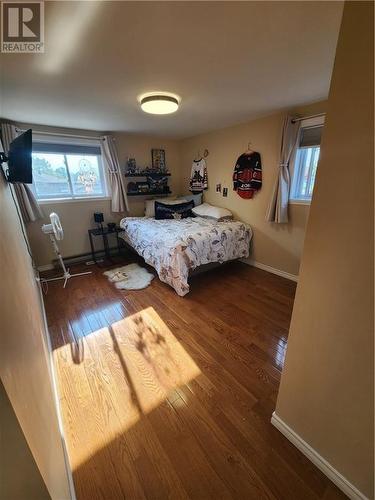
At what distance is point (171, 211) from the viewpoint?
12.9ft

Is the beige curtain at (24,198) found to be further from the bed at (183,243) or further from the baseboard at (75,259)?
the bed at (183,243)

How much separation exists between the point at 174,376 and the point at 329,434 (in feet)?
3.20

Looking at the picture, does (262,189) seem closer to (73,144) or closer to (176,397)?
(176,397)

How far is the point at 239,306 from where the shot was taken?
8.11ft

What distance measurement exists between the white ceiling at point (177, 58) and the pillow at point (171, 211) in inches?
63.5

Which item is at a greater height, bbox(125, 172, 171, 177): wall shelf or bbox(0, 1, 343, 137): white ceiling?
bbox(0, 1, 343, 137): white ceiling

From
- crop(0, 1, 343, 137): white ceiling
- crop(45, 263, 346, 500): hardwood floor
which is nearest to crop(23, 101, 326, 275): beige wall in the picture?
crop(0, 1, 343, 137): white ceiling

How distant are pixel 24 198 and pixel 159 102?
2.34 m

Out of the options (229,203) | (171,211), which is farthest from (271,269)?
(171,211)

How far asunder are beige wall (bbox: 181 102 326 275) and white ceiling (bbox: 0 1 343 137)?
0.47 m

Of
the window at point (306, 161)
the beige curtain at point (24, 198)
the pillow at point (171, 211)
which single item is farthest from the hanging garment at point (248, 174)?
the beige curtain at point (24, 198)

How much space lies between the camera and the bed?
2633 mm

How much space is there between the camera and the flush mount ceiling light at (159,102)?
6.98ft

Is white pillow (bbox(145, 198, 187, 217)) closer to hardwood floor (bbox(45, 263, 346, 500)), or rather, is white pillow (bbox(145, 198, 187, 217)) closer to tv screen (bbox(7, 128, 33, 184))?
hardwood floor (bbox(45, 263, 346, 500))
